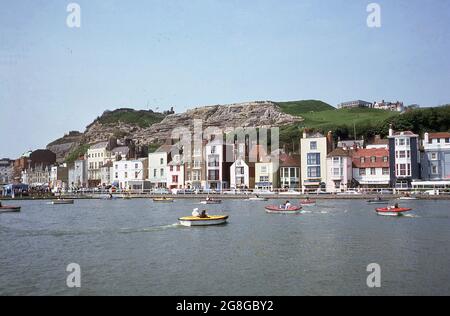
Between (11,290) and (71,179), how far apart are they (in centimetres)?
14442

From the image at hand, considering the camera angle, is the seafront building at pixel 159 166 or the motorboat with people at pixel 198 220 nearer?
the motorboat with people at pixel 198 220

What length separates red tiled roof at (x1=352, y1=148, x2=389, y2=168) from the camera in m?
98.7

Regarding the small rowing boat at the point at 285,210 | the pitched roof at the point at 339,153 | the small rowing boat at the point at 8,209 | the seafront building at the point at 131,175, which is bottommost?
the small rowing boat at the point at 8,209

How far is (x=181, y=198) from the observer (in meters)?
106

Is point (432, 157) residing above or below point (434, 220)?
above

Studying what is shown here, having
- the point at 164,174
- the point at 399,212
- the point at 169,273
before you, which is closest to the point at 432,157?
the point at 399,212

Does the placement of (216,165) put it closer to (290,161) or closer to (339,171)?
(290,161)

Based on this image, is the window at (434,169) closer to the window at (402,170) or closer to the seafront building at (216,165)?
the window at (402,170)

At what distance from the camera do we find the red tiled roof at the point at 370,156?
9871 centimetres

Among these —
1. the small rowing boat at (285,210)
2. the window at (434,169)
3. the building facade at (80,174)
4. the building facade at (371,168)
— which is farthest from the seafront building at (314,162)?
the building facade at (80,174)

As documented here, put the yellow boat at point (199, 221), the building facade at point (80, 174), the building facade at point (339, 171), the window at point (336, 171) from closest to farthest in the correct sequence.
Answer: the yellow boat at point (199, 221), the building facade at point (339, 171), the window at point (336, 171), the building facade at point (80, 174)

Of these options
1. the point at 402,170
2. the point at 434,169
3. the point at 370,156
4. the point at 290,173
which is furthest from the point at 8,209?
the point at 434,169

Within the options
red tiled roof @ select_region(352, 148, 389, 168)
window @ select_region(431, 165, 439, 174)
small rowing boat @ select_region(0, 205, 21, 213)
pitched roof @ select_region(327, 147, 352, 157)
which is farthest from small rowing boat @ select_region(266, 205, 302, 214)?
window @ select_region(431, 165, 439, 174)
